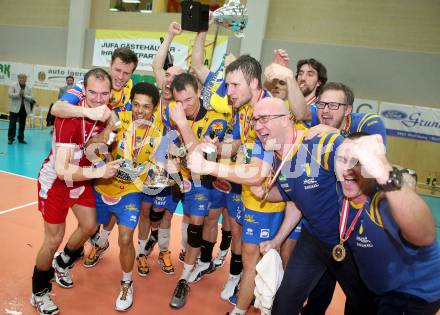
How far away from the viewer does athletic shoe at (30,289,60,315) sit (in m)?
3.07

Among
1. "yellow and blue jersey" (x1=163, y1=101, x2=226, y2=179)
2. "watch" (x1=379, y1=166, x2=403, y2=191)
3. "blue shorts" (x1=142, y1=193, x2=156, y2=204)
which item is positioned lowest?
"blue shorts" (x1=142, y1=193, x2=156, y2=204)

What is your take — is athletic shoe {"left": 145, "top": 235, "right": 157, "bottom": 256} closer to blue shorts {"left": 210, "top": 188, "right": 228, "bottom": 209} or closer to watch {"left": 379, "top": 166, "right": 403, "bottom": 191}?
blue shorts {"left": 210, "top": 188, "right": 228, "bottom": 209}

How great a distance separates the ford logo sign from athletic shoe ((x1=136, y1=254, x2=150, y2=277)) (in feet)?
31.6

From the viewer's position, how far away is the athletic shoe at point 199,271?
159 inches

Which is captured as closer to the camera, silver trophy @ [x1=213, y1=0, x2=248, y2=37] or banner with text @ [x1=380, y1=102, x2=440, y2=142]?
silver trophy @ [x1=213, y1=0, x2=248, y2=37]

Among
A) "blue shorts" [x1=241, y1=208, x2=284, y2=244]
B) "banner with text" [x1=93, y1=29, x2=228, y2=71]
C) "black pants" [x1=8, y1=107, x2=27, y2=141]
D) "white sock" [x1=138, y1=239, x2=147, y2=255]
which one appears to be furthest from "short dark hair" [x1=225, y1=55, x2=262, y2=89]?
"banner with text" [x1=93, y1=29, x2=228, y2=71]

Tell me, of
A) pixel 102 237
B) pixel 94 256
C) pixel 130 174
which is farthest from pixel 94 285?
pixel 130 174

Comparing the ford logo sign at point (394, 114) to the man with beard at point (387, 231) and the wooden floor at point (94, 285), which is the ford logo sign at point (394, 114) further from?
the man with beard at point (387, 231)

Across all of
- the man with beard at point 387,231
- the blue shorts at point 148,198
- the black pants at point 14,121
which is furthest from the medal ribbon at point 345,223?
the black pants at point 14,121

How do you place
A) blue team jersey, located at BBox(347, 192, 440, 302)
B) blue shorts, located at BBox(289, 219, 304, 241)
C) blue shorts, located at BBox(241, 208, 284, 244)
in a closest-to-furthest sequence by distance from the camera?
blue team jersey, located at BBox(347, 192, 440, 302), blue shorts, located at BBox(241, 208, 284, 244), blue shorts, located at BBox(289, 219, 304, 241)

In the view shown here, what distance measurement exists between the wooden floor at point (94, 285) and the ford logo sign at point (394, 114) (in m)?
8.59

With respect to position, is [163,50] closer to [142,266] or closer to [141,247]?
[141,247]

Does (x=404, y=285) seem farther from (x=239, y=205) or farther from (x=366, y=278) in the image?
(x=239, y=205)

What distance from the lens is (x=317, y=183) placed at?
2.46 m
